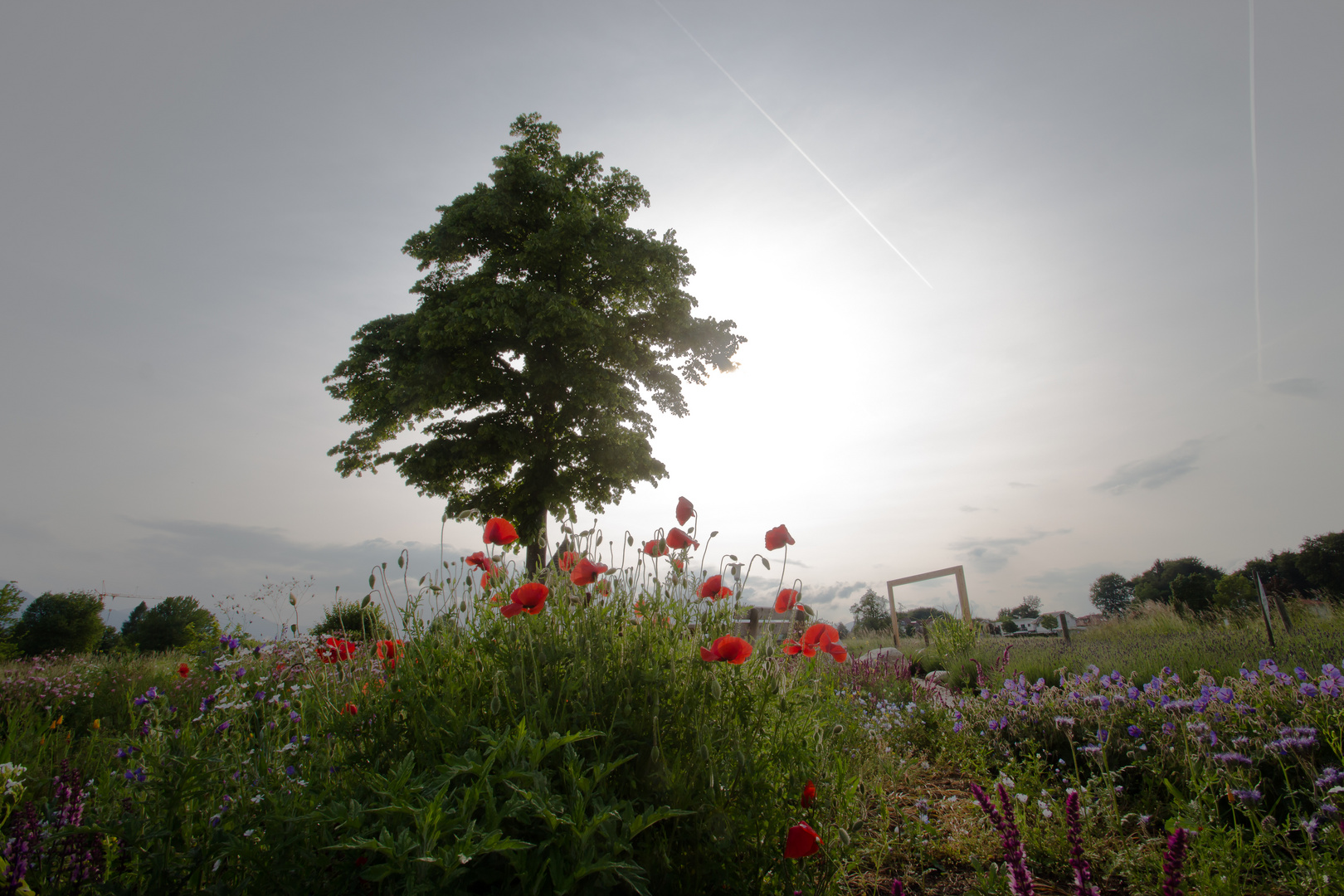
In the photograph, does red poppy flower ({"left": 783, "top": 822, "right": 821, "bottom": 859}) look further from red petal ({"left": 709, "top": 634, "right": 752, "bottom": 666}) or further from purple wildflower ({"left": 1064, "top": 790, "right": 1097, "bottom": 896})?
purple wildflower ({"left": 1064, "top": 790, "right": 1097, "bottom": 896})

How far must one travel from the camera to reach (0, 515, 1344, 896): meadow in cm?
146

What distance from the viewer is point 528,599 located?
1.92m

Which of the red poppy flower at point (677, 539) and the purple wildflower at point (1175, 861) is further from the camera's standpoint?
the red poppy flower at point (677, 539)

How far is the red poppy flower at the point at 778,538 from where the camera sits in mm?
2496

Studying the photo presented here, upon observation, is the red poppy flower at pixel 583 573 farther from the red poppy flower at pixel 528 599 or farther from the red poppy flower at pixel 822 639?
the red poppy flower at pixel 822 639

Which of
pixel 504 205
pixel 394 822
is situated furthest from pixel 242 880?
pixel 504 205

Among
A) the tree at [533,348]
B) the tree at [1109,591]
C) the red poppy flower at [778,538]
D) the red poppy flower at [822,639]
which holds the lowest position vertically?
the tree at [1109,591]

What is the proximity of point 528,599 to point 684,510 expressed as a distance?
809 mm

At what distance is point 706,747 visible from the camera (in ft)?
5.55

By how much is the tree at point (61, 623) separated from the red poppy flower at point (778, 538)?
22668mm

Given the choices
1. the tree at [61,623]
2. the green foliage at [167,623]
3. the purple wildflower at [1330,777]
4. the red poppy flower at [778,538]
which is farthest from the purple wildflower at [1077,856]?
the tree at [61,623]

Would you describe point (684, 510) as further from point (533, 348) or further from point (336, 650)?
point (533, 348)

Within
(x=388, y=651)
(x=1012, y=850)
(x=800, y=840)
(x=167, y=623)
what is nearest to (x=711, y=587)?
(x=800, y=840)

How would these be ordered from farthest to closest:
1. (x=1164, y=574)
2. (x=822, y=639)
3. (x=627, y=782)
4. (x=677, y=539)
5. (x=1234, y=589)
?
(x=1164, y=574) < (x=1234, y=589) < (x=677, y=539) < (x=822, y=639) < (x=627, y=782)
